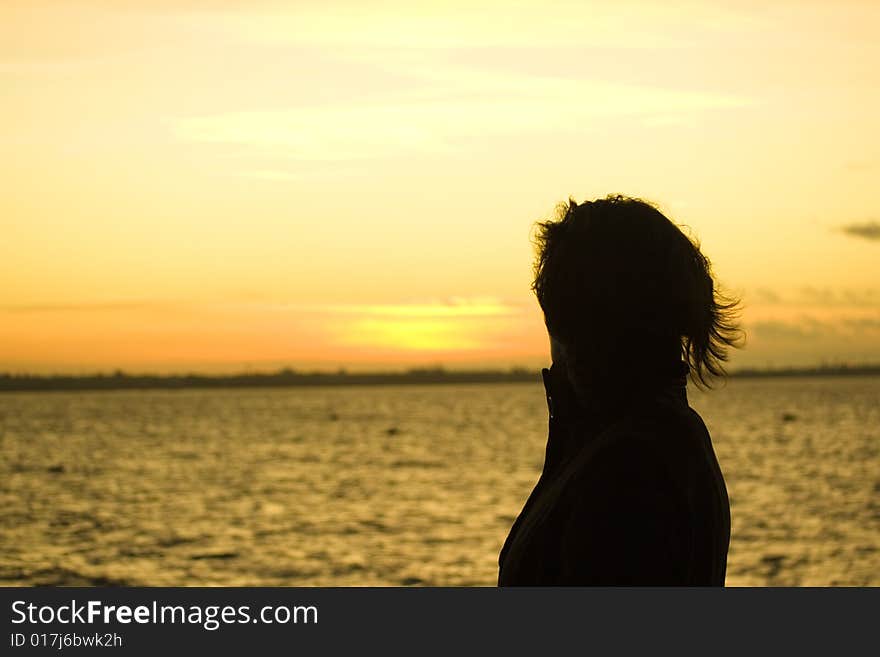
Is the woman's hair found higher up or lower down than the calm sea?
higher up

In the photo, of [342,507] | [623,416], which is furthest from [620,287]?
[342,507]

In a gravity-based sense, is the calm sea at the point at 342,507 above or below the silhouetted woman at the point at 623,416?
below

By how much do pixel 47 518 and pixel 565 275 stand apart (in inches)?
1485

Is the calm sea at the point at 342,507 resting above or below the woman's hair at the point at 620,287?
below

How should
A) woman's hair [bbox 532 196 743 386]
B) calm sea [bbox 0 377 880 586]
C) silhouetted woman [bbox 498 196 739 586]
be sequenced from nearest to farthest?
1. silhouetted woman [bbox 498 196 739 586]
2. woman's hair [bbox 532 196 743 386]
3. calm sea [bbox 0 377 880 586]

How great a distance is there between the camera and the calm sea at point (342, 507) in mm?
27000

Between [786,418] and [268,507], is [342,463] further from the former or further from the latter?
[786,418]

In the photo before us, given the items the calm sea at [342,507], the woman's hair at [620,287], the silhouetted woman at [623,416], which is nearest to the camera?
the silhouetted woman at [623,416]

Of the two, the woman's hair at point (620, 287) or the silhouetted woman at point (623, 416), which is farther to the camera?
the woman's hair at point (620, 287)

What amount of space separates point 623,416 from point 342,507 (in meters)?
37.5

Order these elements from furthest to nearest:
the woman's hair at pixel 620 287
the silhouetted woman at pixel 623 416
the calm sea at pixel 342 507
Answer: the calm sea at pixel 342 507 < the woman's hair at pixel 620 287 < the silhouetted woman at pixel 623 416

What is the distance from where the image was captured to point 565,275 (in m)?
→ 3.31

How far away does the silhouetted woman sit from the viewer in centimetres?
308
